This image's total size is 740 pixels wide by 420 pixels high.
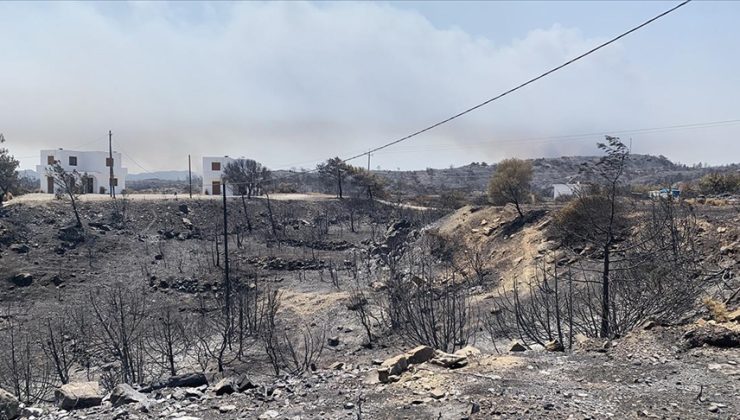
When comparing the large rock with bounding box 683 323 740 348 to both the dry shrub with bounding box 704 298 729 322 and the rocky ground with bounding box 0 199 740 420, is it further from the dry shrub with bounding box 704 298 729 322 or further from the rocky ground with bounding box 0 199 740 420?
the dry shrub with bounding box 704 298 729 322

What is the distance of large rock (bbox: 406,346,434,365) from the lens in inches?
313

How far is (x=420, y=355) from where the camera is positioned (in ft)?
26.5

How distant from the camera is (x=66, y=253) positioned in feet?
118

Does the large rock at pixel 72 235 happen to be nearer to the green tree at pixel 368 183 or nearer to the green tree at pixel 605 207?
the green tree at pixel 368 183

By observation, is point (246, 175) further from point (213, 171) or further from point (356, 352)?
point (356, 352)

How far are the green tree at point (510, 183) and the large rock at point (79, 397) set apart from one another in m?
30.0

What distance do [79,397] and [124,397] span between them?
79 cm

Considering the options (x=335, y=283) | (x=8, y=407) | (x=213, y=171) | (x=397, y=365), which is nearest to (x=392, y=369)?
(x=397, y=365)

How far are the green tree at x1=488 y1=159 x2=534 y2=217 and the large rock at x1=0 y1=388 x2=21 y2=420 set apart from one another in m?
30.7

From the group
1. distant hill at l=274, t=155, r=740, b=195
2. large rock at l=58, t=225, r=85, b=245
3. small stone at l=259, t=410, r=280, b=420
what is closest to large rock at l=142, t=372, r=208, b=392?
small stone at l=259, t=410, r=280, b=420

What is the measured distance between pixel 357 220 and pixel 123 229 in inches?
811

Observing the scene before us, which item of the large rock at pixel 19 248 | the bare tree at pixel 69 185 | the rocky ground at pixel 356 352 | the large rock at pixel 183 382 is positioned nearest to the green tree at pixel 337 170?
the rocky ground at pixel 356 352

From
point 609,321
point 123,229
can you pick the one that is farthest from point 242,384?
point 123,229

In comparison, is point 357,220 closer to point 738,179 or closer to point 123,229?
point 123,229
